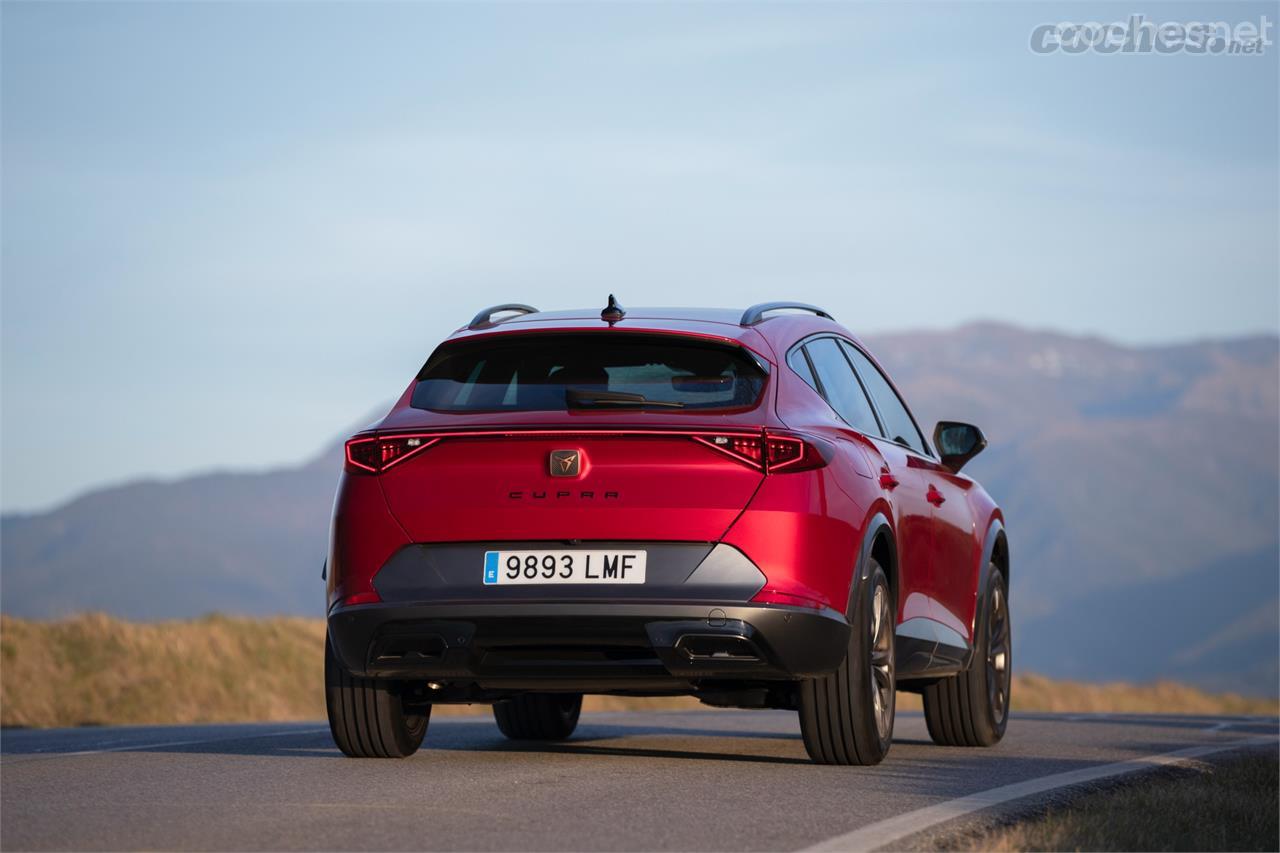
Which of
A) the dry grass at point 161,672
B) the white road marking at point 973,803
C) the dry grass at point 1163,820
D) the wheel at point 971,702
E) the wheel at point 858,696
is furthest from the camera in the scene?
the dry grass at point 161,672

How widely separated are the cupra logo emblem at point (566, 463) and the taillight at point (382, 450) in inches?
20.3

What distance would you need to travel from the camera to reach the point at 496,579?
7633 millimetres

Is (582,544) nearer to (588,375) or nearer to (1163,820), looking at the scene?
(588,375)

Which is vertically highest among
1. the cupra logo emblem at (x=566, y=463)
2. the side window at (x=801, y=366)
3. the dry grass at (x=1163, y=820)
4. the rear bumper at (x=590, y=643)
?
the side window at (x=801, y=366)

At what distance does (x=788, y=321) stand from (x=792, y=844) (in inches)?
130

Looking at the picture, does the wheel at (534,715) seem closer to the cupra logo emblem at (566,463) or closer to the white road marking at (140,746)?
the white road marking at (140,746)

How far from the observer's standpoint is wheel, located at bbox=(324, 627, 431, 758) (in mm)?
8461

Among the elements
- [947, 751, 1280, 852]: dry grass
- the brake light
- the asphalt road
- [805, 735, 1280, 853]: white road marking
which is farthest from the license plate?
[947, 751, 1280, 852]: dry grass

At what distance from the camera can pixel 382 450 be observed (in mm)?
7934

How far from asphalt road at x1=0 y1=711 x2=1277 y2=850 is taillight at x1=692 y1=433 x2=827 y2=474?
1.22 m

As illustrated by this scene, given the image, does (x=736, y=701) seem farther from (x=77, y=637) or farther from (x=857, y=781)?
(x=77, y=637)

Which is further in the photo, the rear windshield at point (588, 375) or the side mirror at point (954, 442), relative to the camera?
the side mirror at point (954, 442)

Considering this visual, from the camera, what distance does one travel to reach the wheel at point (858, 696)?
318 inches

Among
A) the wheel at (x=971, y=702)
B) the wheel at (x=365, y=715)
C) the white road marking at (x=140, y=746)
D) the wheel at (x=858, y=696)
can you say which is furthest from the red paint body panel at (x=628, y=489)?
the wheel at (x=971, y=702)
